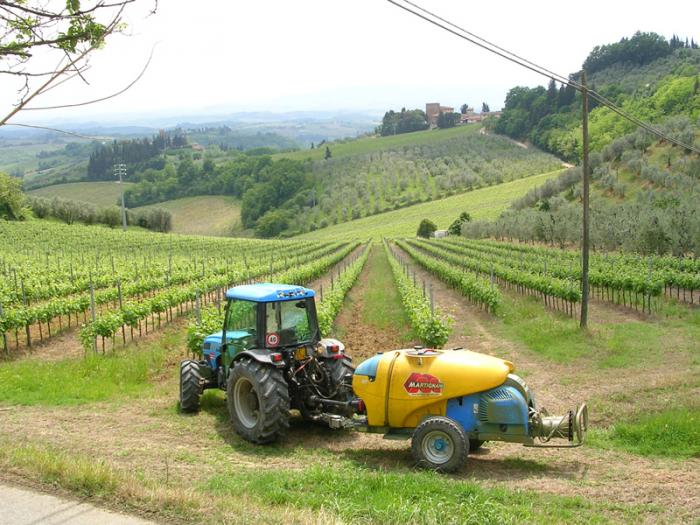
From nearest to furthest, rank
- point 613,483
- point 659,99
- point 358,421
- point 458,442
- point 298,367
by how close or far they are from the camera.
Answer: point 613,483, point 458,442, point 358,421, point 298,367, point 659,99

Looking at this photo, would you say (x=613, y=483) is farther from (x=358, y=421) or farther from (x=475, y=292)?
(x=475, y=292)

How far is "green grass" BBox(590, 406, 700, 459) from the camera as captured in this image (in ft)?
A: 26.2

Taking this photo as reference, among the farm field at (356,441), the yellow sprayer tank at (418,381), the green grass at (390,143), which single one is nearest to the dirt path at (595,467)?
the farm field at (356,441)

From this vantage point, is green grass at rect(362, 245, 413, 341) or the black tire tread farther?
green grass at rect(362, 245, 413, 341)

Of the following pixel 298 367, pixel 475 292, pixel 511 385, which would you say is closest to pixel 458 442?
pixel 511 385

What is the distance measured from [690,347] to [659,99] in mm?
81023

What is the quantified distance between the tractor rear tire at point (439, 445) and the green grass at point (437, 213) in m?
67.7

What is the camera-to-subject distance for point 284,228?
11112cm

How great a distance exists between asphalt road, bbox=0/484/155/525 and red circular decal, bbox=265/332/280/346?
374cm

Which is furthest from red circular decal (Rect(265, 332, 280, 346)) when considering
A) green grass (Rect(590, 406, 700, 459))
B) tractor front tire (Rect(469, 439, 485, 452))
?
green grass (Rect(590, 406, 700, 459))

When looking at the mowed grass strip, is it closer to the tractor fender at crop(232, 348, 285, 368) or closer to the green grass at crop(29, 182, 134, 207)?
the tractor fender at crop(232, 348, 285, 368)

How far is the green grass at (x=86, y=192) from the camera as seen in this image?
13138cm

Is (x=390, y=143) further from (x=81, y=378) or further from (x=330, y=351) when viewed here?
(x=330, y=351)

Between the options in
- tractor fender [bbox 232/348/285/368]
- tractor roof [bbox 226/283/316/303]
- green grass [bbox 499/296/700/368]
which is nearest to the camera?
tractor fender [bbox 232/348/285/368]
